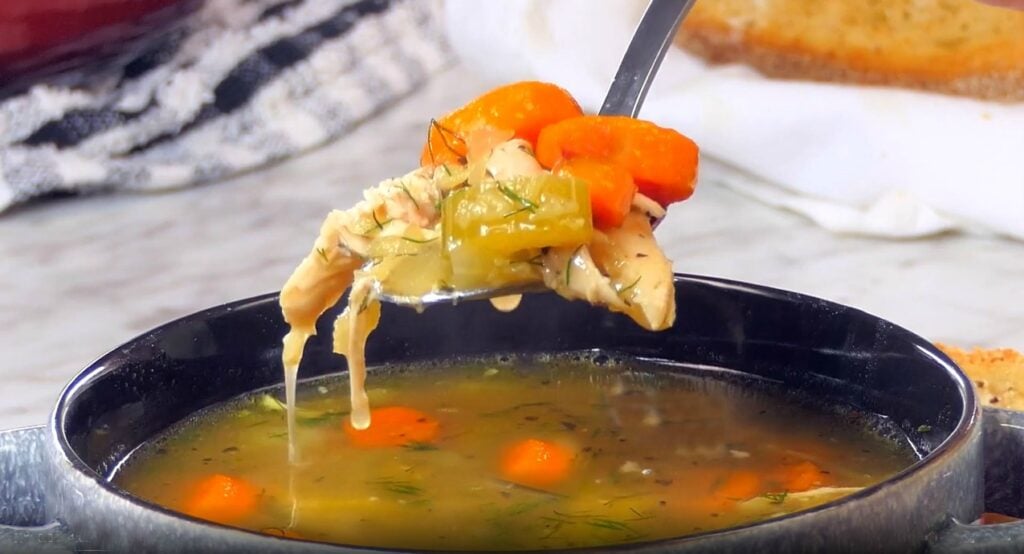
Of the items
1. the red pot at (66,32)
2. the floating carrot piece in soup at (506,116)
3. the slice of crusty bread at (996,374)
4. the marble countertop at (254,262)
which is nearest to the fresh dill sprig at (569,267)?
the floating carrot piece in soup at (506,116)

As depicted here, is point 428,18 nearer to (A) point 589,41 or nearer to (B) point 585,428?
(A) point 589,41

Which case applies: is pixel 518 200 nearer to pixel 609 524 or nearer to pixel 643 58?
pixel 609 524

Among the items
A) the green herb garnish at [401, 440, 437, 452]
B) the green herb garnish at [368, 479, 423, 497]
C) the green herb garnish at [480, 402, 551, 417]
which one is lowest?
the green herb garnish at [480, 402, 551, 417]

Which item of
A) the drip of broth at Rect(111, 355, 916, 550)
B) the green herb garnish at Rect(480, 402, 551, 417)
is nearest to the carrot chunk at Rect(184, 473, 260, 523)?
the drip of broth at Rect(111, 355, 916, 550)

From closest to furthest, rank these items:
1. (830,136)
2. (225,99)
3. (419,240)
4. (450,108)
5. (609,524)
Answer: (609,524), (419,240), (830,136), (225,99), (450,108)

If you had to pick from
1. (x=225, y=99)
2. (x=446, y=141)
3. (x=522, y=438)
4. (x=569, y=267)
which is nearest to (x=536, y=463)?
(x=522, y=438)

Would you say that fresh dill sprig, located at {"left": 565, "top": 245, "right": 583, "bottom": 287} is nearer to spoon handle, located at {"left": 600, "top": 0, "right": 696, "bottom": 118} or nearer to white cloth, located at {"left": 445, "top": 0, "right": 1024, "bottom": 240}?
spoon handle, located at {"left": 600, "top": 0, "right": 696, "bottom": 118}
